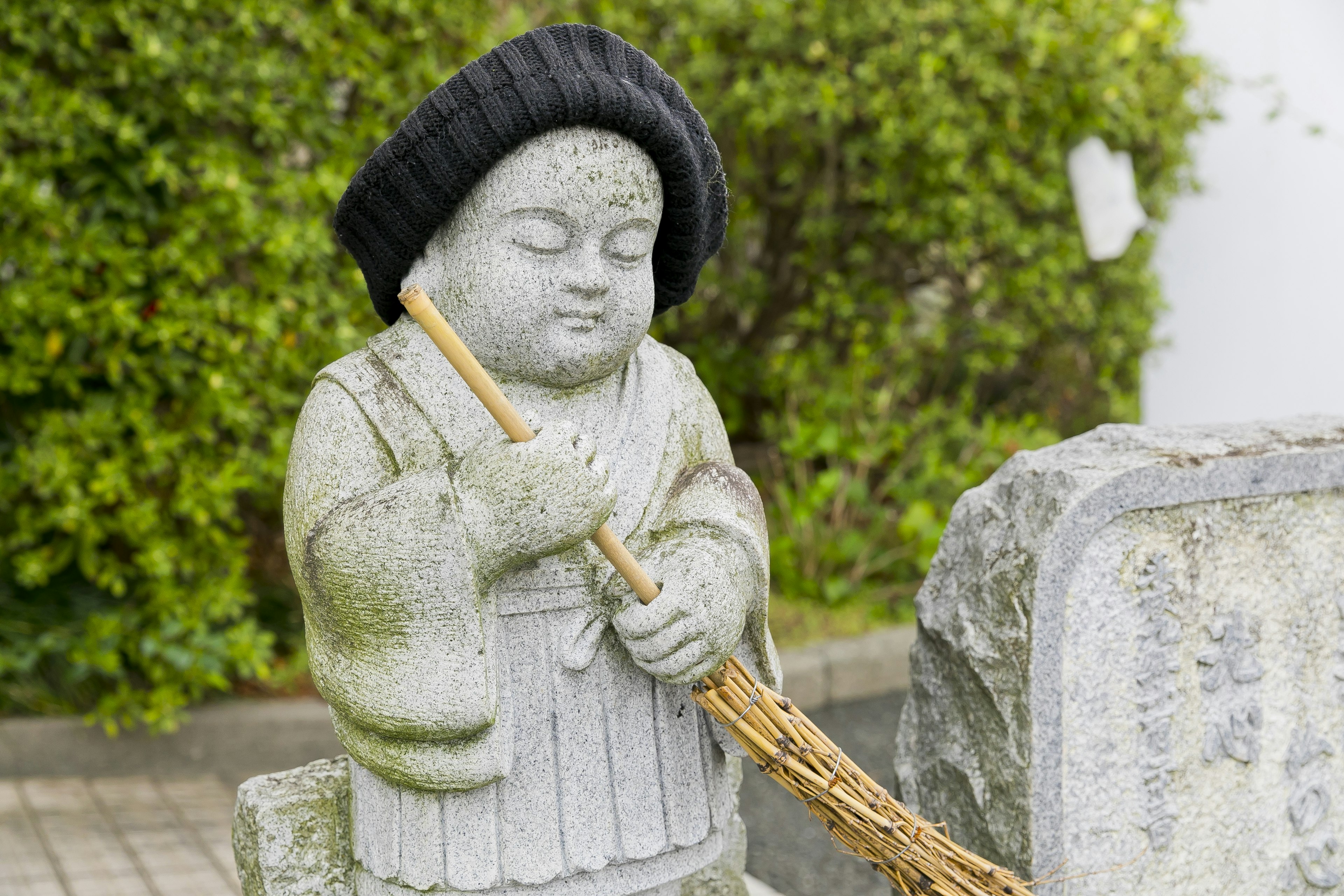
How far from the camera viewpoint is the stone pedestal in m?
1.85

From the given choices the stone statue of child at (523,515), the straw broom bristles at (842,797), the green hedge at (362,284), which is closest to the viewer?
the stone statue of child at (523,515)

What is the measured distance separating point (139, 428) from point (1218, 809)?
339 cm

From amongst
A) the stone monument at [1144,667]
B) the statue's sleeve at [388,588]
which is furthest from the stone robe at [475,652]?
the stone monument at [1144,667]

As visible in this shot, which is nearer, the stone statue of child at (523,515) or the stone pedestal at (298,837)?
the stone statue of child at (523,515)

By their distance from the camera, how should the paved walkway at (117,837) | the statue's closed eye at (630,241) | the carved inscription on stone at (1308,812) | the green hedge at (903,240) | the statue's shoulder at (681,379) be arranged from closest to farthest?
1. the statue's closed eye at (630,241)
2. the statue's shoulder at (681,379)
3. the carved inscription on stone at (1308,812)
4. the paved walkway at (117,837)
5. the green hedge at (903,240)

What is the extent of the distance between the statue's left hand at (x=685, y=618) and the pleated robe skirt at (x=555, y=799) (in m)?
0.10

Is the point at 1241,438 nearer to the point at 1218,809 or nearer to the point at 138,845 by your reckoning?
the point at 1218,809

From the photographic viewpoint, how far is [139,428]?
372cm

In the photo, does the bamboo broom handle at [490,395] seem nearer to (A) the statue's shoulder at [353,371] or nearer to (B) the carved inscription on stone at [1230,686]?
(A) the statue's shoulder at [353,371]

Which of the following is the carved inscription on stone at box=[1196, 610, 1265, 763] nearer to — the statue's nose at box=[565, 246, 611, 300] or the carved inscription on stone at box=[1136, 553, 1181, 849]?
the carved inscription on stone at box=[1136, 553, 1181, 849]

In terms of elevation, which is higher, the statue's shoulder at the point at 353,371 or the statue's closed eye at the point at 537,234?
the statue's closed eye at the point at 537,234

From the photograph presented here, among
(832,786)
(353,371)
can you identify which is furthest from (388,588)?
(832,786)

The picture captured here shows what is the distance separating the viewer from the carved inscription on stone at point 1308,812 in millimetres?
2537

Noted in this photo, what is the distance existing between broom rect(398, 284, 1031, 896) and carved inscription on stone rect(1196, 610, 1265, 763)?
715 millimetres
